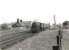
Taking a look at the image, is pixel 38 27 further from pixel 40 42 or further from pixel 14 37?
pixel 14 37

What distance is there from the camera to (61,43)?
219 cm

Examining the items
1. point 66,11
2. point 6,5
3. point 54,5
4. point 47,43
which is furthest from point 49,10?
point 6,5

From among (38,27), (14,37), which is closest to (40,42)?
(38,27)

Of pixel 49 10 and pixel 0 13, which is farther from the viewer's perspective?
pixel 0 13

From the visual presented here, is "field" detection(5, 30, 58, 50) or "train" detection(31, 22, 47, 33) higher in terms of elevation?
"train" detection(31, 22, 47, 33)

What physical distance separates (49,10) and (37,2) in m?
0.21

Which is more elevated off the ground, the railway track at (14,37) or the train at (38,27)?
the train at (38,27)

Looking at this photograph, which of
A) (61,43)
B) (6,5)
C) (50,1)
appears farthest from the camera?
(6,5)

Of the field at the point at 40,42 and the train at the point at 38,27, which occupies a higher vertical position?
the train at the point at 38,27

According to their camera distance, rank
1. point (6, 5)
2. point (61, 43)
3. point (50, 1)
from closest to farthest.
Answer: point (61, 43) → point (50, 1) → point (6, 5)

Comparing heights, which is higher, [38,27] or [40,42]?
[38,27]

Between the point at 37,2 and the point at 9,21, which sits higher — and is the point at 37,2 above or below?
above

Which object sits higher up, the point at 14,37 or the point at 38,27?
the point at 38,27

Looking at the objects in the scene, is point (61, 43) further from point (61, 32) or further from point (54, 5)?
point (54, 5)
